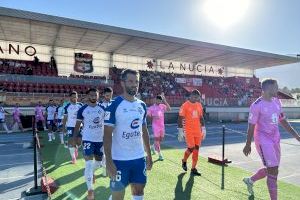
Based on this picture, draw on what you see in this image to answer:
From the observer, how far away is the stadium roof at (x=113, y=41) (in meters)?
25.4

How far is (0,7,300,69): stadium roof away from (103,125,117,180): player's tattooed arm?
21.9 meters

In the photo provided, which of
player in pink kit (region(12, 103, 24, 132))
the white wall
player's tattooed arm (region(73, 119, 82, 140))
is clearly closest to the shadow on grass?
player's tattooed arm (region(73, 119, 82, 140))

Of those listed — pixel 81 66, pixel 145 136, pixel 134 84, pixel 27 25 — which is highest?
pixel 27 25

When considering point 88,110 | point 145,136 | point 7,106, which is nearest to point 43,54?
point 7,106

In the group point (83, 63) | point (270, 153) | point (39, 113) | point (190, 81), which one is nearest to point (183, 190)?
point (270, 153)

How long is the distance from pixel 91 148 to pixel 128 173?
2.73m

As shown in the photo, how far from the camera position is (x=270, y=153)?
20.2ft

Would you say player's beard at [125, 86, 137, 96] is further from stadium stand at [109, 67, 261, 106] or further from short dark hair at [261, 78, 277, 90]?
stadium stand at [109, 67, 261, 106]

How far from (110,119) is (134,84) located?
56 cm

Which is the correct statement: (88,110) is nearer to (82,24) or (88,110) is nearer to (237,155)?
(237,155)

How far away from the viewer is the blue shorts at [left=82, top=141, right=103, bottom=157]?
7.15 m

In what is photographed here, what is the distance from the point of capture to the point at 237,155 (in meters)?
13.4

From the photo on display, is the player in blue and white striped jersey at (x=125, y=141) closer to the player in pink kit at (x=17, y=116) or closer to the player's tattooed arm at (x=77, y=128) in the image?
the player's tattooed arm at (x=77, y=128)

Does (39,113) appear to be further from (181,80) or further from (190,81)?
(190,81)
